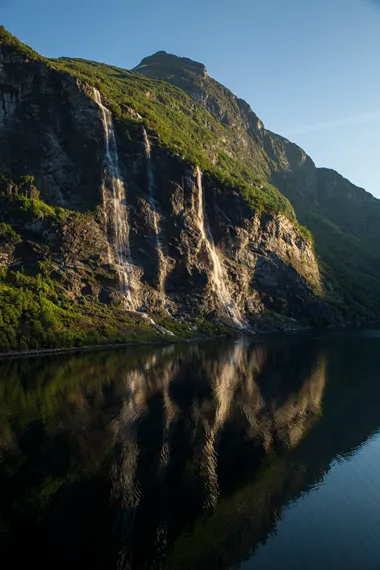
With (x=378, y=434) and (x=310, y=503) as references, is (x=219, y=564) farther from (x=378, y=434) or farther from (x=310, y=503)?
(x=378, y=434)

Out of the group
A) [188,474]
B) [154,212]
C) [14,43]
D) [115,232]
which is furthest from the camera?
Result: [154,212]

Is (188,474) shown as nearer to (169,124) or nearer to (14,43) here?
(14,43)

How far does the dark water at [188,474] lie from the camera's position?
18.5 metres

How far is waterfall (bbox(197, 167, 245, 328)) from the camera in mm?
124375

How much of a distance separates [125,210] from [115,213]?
3476 mm

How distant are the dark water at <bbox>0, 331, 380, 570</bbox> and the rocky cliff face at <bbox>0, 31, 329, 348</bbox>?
175 ft

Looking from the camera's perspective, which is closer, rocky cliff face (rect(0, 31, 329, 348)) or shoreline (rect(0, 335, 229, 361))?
shoreline (rect(0, 335, 229, 361))

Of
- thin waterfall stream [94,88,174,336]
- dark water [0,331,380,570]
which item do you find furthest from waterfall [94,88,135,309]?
dark water [0,331,380,570]

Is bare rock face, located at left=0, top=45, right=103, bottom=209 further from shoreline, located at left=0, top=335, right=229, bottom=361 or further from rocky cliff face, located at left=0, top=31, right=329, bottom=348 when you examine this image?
shoreline, located at left=0, top=335, right=229, bottom=361

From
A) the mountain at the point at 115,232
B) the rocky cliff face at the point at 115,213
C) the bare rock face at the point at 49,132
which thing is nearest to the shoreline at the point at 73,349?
the mountain at the point at 115,232

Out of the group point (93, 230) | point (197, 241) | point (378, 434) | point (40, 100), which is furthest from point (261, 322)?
point (378, 434)

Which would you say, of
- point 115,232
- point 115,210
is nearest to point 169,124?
point 115,210

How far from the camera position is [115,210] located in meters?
115

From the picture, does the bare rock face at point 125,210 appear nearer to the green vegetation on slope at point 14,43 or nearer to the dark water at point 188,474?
the green vegetation on slope at point 14,43
